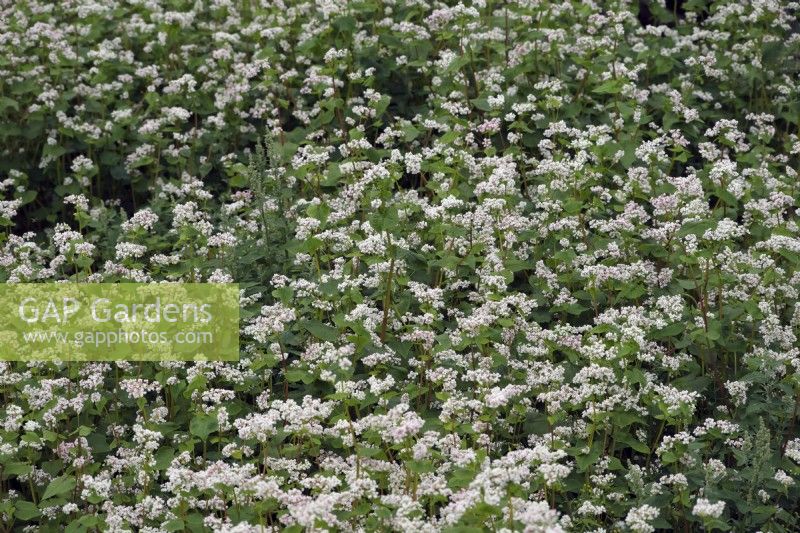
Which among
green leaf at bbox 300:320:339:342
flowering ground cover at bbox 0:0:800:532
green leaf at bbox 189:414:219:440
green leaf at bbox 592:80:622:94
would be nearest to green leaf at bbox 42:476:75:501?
flowering ground cover at bbox 0:0:800:532

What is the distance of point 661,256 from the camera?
21.9ft

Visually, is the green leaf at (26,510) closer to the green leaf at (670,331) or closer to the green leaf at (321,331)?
the green leaf at (321,331)

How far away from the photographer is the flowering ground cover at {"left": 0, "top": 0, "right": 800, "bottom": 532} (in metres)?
5.18

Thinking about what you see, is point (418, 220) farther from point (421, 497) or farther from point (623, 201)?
point (421, 497)

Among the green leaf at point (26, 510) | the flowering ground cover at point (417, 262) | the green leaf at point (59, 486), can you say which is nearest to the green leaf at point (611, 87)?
the flowering ground cover at point (417, 262)

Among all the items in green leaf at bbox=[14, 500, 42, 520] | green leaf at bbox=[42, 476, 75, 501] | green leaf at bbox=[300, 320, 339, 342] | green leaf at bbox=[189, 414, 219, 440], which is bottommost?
green leaf at bbox=[14, 500, 42, 520]

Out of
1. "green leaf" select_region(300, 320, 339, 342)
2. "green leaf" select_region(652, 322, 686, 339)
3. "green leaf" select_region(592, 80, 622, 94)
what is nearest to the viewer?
"green leaf" select_region(652, 322, 686, 339)

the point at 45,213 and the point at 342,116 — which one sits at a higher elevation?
the point at 342,116

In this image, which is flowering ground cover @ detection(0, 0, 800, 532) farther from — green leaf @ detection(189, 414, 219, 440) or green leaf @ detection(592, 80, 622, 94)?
green leaf @ detection(592, 80, 622, 94)

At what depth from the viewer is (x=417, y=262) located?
6793mm

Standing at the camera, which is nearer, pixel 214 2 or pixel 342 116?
pixel 342 116

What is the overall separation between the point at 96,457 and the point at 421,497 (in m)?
2.06

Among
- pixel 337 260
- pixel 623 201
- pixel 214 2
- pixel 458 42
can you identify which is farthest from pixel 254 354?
pixel 214 2

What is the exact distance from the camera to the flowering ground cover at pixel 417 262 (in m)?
5.18
